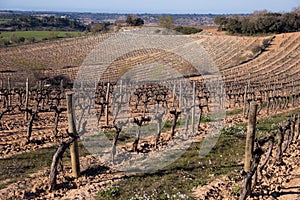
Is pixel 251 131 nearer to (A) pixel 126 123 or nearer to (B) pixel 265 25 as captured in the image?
(A) pixel 126 123

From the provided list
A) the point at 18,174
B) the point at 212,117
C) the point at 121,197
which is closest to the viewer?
the point at 121,197

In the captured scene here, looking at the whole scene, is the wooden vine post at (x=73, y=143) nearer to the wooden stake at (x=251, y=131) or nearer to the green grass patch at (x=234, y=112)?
the wooden stake at (x=251, y=131)

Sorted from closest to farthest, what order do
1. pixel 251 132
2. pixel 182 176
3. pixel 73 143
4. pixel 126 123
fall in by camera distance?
pixel 251 132 < pixel 73 143 < pixel 182 176 < pixel 126 123

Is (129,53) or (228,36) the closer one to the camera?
(129,53)

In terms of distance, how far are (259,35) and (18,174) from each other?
51316 mm

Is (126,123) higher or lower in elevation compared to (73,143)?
lower

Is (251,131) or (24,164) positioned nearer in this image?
(251,131)

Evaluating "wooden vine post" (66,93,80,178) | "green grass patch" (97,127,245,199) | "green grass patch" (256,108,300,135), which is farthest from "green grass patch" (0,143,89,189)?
"green grass patch" (256,108,300,135)

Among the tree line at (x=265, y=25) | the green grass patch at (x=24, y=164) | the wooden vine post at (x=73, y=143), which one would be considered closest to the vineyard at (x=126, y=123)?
the green grass patch at (x=24, y=164)

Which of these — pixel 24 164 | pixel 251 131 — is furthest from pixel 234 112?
Result: pixel 24 164

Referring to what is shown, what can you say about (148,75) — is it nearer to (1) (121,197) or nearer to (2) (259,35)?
(1) (121,197)

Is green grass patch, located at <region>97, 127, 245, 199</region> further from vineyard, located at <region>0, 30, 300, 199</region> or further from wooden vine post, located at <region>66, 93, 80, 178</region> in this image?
wooden vine post, located at <region>66, 93, 80, 178</region>

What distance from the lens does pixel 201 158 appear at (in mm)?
10953

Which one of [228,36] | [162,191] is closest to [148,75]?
[162,191]
